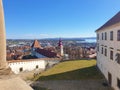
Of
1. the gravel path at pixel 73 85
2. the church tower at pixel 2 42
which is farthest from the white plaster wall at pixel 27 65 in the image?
the church tower at pixel 2 42

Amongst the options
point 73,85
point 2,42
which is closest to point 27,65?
point 73,85

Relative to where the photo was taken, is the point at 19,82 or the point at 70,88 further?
the point at 70,88

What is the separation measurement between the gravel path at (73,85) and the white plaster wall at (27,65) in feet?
36.3

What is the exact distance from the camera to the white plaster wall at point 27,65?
34188mm

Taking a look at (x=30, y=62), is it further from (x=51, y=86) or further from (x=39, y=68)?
(x=51, y=86)

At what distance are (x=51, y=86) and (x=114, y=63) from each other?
26.2ft

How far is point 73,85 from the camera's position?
74.7 ft

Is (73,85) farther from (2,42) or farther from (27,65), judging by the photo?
(2,42)

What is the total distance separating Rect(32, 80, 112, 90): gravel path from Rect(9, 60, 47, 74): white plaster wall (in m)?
11.1

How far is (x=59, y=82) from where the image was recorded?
24.4 metres

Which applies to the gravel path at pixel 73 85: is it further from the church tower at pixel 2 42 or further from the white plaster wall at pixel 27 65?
the church tower at pixel 2 42

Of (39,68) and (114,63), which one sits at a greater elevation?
(114,63)

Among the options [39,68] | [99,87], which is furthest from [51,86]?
[39,68]

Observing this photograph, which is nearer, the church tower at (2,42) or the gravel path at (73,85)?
the church tower at (2,42)
